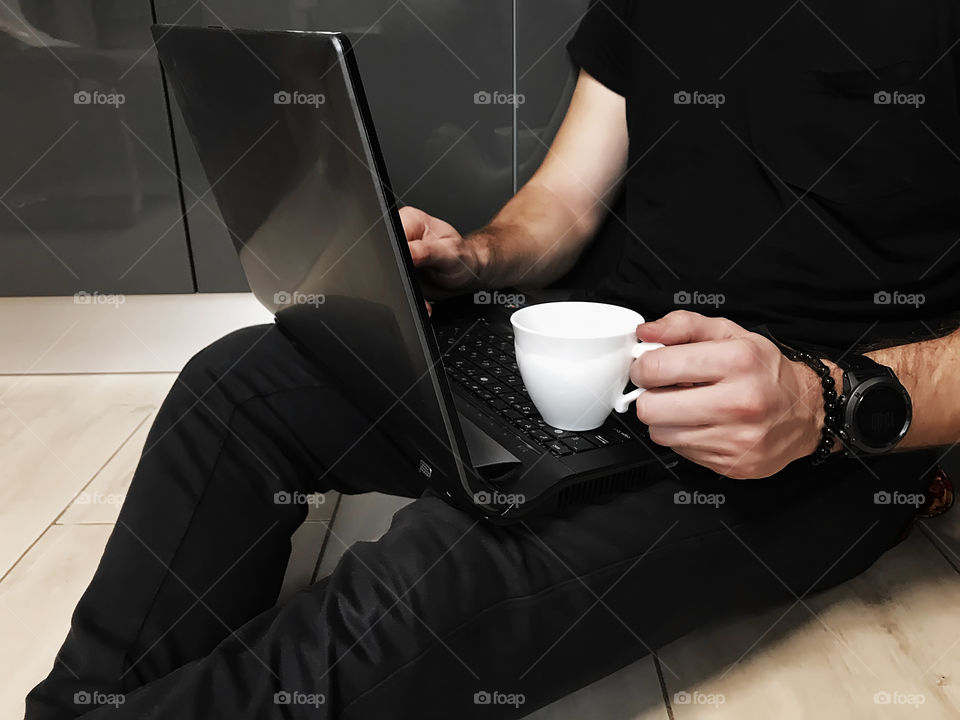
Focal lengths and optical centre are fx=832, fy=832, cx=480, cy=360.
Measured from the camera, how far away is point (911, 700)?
0.84 m

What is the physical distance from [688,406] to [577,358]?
0.09 metres

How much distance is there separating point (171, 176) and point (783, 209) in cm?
119

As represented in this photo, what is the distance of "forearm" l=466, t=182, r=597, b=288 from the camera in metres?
1.08

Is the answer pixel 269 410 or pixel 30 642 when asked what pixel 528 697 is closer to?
pixel 269 410

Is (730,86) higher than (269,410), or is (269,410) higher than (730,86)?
(730,86)

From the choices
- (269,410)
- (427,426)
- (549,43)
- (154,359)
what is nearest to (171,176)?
(154,359)

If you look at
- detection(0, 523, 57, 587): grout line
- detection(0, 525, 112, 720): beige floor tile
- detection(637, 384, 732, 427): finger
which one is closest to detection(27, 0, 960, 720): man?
detection(637, 384, 732, 427): finger
